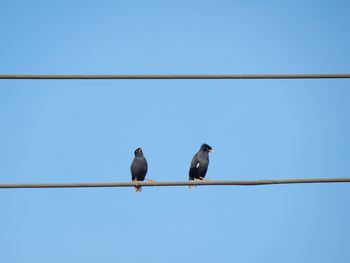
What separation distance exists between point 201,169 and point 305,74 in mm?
6363

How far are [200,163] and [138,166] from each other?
1191mm

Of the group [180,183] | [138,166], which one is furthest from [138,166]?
[180,183]

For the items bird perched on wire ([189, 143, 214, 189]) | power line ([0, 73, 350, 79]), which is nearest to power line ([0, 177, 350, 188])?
power line ([0, 73, 350, 79])

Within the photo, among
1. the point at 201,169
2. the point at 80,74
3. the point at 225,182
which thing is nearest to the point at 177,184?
the point at 225,182

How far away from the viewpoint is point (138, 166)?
555 inches

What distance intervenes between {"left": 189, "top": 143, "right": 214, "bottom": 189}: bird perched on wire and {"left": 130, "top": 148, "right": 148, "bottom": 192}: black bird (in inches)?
35.8

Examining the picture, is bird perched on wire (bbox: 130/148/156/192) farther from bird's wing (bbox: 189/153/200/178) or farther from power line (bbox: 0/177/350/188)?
power line (bbox: 0/177/350/188)

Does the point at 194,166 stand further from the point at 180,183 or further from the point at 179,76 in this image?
the point at 179,76

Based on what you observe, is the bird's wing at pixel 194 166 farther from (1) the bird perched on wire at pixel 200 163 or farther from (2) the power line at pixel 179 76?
(2) the power line at pixel 179 76

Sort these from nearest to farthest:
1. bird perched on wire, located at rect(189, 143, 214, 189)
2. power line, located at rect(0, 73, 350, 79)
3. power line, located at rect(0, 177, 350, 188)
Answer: power line, located at rect(0, 177, 350, 188) < power line, located at rect(0, 73, 350, 79) < bird perched on wire, located at rect(189, 143, 214, 189)

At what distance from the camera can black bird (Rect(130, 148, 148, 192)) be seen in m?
14.1

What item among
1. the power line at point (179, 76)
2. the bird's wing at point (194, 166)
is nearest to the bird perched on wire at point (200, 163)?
the bird's wing at point (194, 166)

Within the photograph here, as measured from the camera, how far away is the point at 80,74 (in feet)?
25.4

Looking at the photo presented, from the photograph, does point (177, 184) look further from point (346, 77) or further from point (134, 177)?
point (134, 177)
